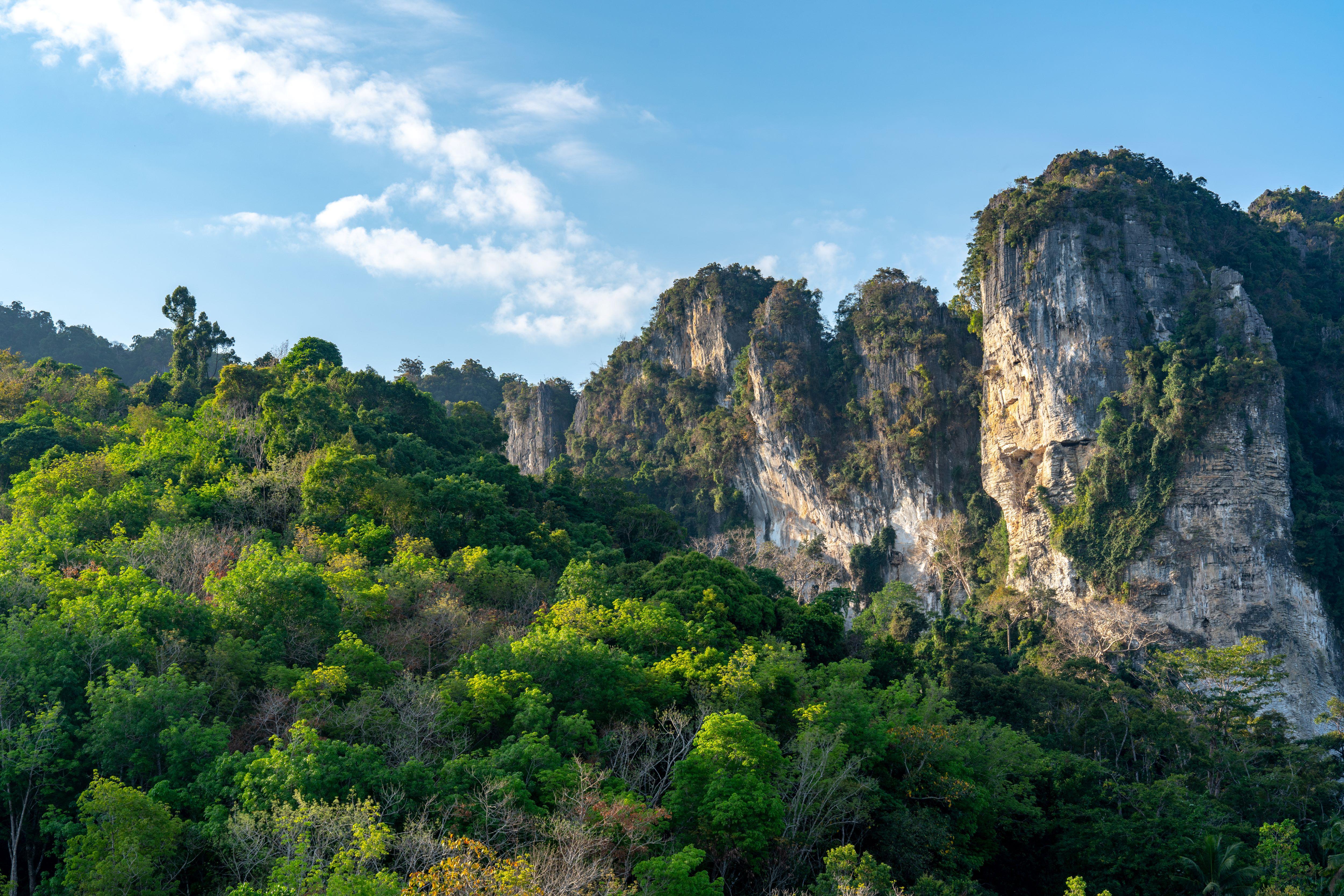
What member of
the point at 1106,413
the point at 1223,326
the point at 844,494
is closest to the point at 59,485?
the point at 844,494

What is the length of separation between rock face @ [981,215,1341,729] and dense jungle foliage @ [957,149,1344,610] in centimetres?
60

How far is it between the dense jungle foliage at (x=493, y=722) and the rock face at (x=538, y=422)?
30.3 meters

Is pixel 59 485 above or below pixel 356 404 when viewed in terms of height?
below

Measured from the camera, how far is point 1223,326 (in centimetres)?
3459

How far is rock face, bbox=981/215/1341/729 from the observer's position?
105ft

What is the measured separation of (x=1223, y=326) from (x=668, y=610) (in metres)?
27.3

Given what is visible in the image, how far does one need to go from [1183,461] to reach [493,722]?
29.1 m

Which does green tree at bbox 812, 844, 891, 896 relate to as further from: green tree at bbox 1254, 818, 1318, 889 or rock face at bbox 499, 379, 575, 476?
rock face at bbox 499, 379, 575, 476

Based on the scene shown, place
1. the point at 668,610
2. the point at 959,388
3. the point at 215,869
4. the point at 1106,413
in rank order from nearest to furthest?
1. the point at 215,869
2. the point at 668,610
3. the point at 1106,413
4. the point at 959,388

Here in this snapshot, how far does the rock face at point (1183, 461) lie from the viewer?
32.0 metres

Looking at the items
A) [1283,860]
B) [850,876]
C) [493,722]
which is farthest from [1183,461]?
[493,722]

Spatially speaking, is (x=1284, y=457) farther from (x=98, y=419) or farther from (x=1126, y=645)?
(x=98, y=419)

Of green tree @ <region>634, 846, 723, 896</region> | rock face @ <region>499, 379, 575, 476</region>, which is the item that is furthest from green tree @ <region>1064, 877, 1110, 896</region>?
rock face @ <region>499, 379, 575, 476</region>

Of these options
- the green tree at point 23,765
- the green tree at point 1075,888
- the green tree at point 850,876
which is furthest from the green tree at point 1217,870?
the green tree at point 23,765
